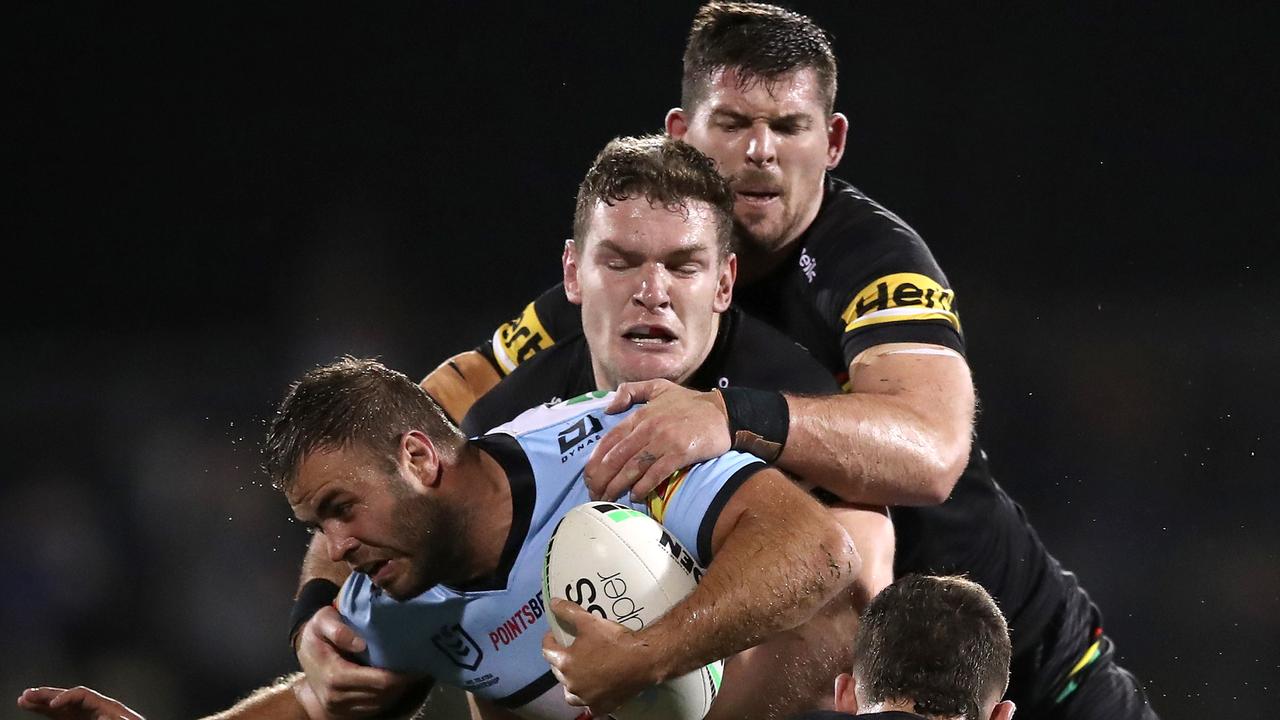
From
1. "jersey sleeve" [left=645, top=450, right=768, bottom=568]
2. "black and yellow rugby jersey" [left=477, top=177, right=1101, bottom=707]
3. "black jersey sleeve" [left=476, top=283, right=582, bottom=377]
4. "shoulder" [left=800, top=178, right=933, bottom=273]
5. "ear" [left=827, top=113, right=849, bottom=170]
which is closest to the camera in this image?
"jersey sleeve" [left=645, top=450, right=768, bottom=568]

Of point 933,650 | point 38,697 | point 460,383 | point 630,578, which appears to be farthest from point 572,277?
point 38,697

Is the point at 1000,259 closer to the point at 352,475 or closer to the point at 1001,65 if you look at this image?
the point at 1001,65

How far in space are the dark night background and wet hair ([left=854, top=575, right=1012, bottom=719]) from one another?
416 centimetres

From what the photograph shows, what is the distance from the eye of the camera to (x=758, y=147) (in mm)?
3488

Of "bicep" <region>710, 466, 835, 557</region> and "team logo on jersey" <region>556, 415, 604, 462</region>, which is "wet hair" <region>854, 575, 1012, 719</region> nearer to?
"bicep" <region>710, 466, 835, 557</region>

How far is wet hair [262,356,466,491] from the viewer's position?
255cm

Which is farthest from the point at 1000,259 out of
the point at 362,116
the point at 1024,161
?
the point at 362,116

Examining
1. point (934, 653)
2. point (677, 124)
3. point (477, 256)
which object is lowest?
point (477, 256)

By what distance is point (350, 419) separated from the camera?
101 inches

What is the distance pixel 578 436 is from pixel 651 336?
0.32m

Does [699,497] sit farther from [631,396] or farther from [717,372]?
[717,372]

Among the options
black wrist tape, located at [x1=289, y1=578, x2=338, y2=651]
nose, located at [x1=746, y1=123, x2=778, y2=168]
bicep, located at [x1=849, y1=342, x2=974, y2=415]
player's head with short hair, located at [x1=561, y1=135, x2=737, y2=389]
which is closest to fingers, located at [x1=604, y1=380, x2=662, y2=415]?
player's head with short hair, located at [x1=561, y1=135, x2=737, y2=389]

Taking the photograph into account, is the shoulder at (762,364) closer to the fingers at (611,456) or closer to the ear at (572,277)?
the ear at (572,277)

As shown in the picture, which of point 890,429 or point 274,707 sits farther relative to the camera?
point 274,707
